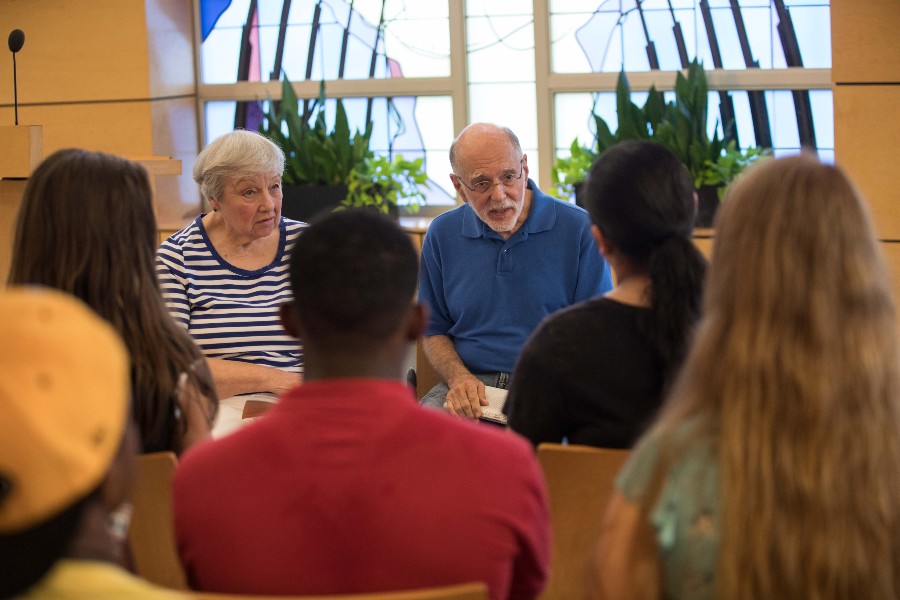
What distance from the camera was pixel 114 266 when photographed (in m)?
1.82

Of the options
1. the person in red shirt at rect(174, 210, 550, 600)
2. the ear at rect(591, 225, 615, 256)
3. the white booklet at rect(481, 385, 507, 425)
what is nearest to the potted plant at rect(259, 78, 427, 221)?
the white booklet at rect(481, 385, 507, 425)


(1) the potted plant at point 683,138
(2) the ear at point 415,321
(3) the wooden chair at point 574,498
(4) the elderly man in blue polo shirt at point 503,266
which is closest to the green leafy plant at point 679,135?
(1) the potted plant at point 683,138

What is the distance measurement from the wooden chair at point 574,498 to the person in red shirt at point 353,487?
0.31 metres

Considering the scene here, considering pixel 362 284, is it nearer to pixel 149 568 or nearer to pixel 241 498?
pixel 241 498

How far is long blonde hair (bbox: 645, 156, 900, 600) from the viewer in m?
1.20

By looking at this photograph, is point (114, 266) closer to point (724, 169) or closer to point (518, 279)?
point (518, 279)

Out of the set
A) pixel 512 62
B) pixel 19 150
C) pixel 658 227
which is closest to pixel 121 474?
pixel 658 227

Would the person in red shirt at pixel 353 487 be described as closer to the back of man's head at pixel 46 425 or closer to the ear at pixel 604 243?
the back of man's head at pixel 46 425

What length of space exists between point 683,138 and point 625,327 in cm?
282

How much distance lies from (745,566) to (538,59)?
4.02 m

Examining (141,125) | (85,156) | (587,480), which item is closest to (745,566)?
(587,480)

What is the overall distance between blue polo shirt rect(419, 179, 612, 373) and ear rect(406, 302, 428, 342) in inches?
60.4

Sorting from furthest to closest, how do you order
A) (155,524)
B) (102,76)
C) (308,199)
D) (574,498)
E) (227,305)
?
(102,76) < (308,199) < (227,305) < (155,524) < (574,498)

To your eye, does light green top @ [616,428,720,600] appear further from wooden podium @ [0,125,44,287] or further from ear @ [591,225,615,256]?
wooden podium @ [0,125,44,287]
